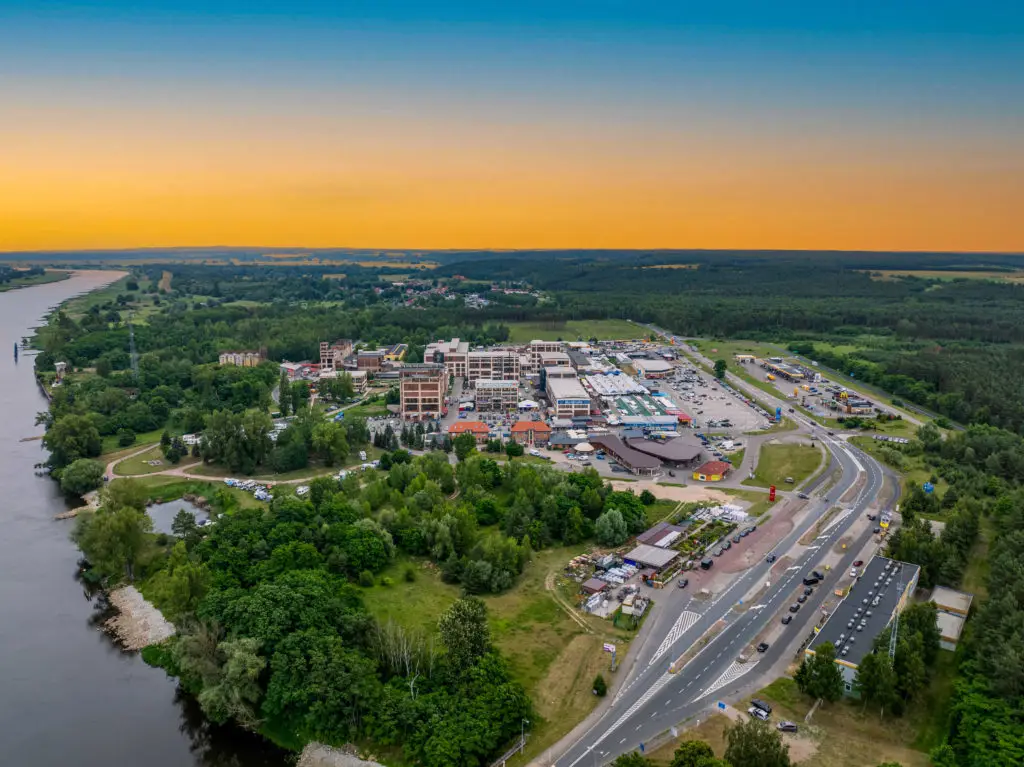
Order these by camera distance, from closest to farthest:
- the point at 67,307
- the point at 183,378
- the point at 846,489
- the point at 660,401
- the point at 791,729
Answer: the point at 791,729
the point at 846,489
the point at 660,401
the point at 183,378
the point at 67,307

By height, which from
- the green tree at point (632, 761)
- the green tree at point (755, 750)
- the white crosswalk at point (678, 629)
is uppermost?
the green tree at point (755, 750)

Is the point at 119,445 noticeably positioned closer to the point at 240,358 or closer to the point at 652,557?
the point at 240,358

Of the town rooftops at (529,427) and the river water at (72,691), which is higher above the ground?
the town rooftops at (529,427)

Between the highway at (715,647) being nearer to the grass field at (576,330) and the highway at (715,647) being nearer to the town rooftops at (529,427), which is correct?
the town rooftops at (529,427)

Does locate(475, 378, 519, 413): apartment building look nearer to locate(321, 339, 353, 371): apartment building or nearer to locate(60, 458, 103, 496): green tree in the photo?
locate(321, 339, 353, 371): apartment building

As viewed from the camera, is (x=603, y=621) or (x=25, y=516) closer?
(x=603, y=621)

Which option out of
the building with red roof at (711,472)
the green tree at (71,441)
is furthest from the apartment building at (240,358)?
the building with red roof at (711,472)

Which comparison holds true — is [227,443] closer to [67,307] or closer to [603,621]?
[603,621]

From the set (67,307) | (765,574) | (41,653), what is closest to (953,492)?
(765,574)
